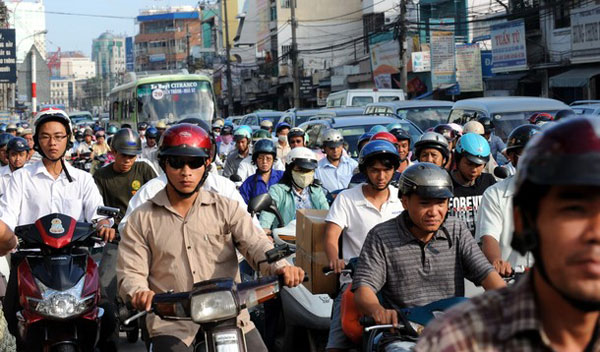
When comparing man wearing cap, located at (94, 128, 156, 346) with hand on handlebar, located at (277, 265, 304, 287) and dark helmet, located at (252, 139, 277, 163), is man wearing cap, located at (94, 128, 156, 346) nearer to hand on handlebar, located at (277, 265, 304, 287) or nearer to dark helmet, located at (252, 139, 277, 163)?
dark helmet, located at (252, 139, 277, 163)

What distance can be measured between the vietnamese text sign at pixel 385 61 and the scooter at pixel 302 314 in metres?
40.7

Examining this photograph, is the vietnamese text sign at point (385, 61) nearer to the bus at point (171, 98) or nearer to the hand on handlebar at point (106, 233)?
the bus at point (171, 98)

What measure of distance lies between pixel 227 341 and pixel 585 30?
3068cm

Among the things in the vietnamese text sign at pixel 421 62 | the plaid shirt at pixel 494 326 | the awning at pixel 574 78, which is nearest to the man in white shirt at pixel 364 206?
the plaid shirt at pixel 494 326

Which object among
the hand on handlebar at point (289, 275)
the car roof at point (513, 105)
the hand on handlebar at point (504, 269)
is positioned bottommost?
the hand on handlebar at point (504, 269)

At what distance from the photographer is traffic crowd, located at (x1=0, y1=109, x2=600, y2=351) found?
1921 millimetres

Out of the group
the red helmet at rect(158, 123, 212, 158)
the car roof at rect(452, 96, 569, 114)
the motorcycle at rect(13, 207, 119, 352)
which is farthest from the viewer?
the car roof at rect(452, 96, 569, 114)

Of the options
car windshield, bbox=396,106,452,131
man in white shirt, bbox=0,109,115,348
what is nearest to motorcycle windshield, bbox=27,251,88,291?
man in white shirt, bbox=0,109,115,348

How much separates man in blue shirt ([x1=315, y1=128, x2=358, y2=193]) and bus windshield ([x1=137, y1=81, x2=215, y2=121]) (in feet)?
66.0

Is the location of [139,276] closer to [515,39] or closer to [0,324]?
[0,324]

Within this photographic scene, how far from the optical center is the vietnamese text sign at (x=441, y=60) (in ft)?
133

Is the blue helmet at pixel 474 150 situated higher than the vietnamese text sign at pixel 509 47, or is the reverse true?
the vietnamese text sign at pixel 509 47

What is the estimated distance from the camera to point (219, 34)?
368 ft

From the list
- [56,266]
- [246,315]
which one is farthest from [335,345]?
[56,266]
